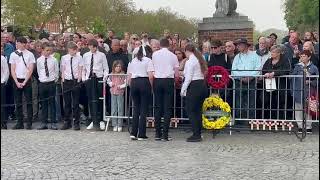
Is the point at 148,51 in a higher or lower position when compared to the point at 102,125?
higher

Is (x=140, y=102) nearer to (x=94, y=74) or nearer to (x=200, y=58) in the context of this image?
(x=200, y=58)

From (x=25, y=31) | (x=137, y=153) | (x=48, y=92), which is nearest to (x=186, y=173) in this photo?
(x=137, y=153)

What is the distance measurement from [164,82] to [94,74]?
6.99 ft

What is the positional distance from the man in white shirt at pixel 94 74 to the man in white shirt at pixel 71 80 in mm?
179

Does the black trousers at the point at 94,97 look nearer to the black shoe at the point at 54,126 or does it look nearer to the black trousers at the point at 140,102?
the black shoe at the point at 54,126

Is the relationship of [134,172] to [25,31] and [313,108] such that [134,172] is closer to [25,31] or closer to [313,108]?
[313,108]

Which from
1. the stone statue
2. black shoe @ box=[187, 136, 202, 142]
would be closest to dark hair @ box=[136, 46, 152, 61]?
black shoe @ box=[187, 136, 202, 142]

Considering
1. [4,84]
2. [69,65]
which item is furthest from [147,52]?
[4,84]

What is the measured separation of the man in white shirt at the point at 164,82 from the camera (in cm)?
1030

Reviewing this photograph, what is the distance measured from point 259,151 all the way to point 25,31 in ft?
85.1

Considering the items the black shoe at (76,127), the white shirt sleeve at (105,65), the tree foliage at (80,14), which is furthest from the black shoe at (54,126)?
the tree foliage at (80,14)

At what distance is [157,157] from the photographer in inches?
352

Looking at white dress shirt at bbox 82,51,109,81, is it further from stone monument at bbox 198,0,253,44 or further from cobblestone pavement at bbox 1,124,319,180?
stone monument at bbox 198,0,253,44

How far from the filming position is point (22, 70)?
1203 centimetres
